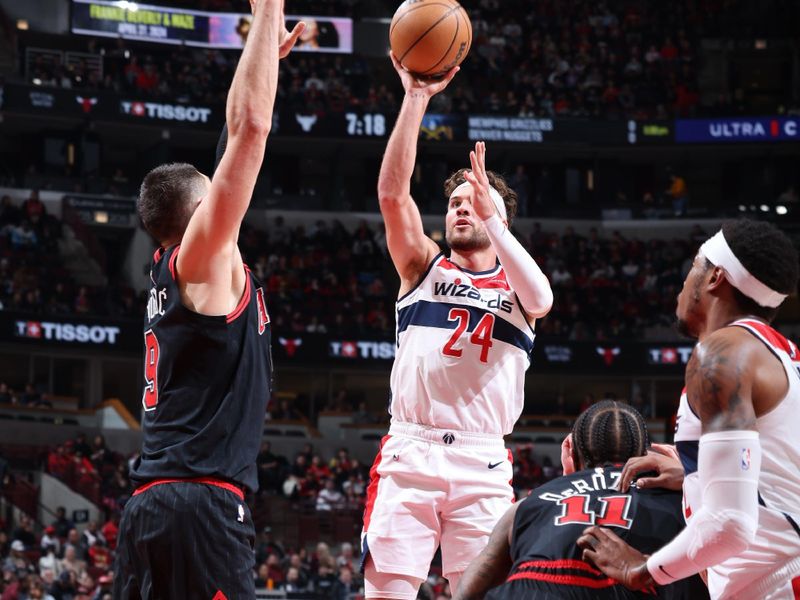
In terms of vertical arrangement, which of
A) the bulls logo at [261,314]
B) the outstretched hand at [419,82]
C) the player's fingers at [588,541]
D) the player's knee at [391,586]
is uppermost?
the outstretched hand at [419,82]

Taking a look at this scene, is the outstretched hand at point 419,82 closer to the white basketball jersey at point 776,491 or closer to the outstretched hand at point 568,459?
the outstretched hand at point 568,459

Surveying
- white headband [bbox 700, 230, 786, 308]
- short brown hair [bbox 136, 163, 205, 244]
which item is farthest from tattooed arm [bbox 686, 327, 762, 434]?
short brown hair [bbox 136, 163, 205, 244]

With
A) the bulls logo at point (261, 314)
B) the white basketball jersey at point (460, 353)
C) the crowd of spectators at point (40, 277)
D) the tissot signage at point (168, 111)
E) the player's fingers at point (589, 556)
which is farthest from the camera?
the tissot signage at point (168, 111)

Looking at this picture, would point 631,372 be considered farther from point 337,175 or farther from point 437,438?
point 437,438

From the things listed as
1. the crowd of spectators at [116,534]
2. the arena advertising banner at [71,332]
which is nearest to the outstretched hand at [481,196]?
the crowd of spectators at [116,534]

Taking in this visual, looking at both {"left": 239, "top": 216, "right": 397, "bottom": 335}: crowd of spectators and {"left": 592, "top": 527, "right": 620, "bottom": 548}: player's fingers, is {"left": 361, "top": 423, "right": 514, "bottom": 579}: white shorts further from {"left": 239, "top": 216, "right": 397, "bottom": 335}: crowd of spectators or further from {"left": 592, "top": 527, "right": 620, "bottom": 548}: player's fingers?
{"left": 239, "top": 216, "right": 397, "bottom": 335}: crowd of spectators

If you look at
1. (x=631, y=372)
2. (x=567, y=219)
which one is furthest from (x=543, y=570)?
(x=567, y=219)

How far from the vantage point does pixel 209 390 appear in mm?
4191

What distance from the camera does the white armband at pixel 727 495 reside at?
3.44 m

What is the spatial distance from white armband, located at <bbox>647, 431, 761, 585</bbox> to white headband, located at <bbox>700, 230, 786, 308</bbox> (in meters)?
0.52

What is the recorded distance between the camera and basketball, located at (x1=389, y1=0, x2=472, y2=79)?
19.7 ft

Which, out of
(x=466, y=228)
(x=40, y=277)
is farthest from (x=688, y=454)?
(x=40, y=277)

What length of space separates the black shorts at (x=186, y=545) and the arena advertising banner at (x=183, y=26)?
90.4 feet

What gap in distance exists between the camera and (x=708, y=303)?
12.6 ft
